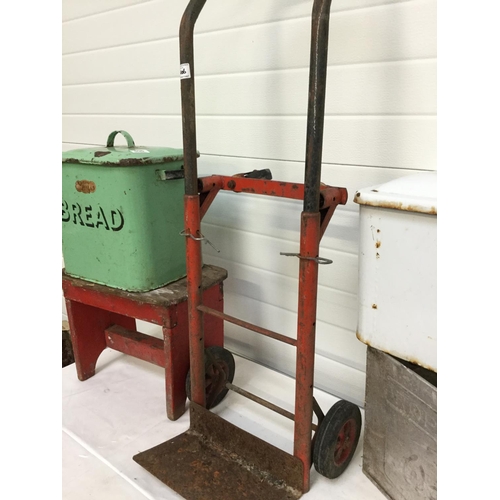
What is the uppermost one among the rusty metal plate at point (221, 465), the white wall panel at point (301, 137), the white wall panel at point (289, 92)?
the white wall panel at point (289, 92)

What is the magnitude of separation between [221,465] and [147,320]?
1.73 feet

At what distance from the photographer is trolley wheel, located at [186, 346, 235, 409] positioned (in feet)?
5.54

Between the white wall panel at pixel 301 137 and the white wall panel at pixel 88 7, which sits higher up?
the white wall panel at pixel 88 7

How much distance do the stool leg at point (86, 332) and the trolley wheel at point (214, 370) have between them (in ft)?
1.68

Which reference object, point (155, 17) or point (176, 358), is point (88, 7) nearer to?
point (155, 17)

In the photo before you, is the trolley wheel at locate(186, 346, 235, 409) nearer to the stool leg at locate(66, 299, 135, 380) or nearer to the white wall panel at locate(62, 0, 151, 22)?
the stool leg at locate(66, 299, 135, 380)

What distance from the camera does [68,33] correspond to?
8.44ft

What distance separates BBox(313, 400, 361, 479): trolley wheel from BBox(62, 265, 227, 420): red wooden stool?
0.55 metres

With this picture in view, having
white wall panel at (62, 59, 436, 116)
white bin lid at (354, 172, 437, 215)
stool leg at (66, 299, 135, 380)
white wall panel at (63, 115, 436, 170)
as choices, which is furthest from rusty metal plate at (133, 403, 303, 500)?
white wall panel at (62, 59, 436, 116)

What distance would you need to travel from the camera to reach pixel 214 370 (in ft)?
5.70

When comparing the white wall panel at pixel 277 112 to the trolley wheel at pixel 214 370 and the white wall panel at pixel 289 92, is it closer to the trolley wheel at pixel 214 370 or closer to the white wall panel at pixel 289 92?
the white wall panel at pixel 289 92

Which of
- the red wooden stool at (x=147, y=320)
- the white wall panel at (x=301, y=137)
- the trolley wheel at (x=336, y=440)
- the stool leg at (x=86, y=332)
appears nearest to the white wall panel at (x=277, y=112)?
the white wall panel at (x=301, y=137)

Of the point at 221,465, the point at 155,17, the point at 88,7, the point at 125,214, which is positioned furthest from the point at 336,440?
the point at 88,7

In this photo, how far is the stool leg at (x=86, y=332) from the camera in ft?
6.28
